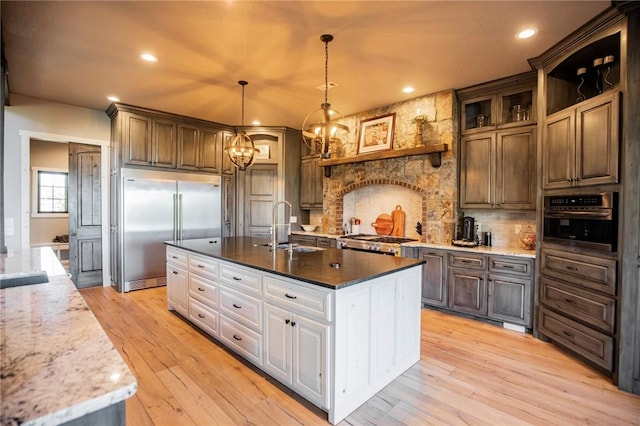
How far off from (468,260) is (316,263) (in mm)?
2120

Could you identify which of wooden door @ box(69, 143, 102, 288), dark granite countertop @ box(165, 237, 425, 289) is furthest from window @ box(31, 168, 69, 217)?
dark granite countertop @ box(165, 237, 425, 289)

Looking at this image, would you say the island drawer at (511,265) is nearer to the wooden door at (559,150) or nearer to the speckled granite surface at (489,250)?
the speckled granite surface at (489,250)

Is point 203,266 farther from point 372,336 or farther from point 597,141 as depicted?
point 597,141

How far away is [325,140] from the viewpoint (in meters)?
2.91

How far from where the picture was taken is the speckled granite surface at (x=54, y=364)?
59cm

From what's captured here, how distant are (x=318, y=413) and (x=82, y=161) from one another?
17.1 ft

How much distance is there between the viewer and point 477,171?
13.3ft

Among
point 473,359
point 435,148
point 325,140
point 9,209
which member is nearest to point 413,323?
point 473,359

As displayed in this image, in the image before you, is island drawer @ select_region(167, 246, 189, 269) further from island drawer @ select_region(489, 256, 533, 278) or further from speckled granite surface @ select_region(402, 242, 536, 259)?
island drawer @ select_region(489, 256, 533, 278)

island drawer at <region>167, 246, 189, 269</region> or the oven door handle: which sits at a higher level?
the oven door handle

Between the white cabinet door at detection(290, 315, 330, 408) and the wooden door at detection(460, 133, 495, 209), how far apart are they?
117 inches

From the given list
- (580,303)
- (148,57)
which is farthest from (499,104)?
(148,57)

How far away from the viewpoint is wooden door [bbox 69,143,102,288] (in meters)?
4.97

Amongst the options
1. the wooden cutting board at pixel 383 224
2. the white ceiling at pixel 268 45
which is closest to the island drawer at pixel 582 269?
the white ceiling at pixel 268 45
